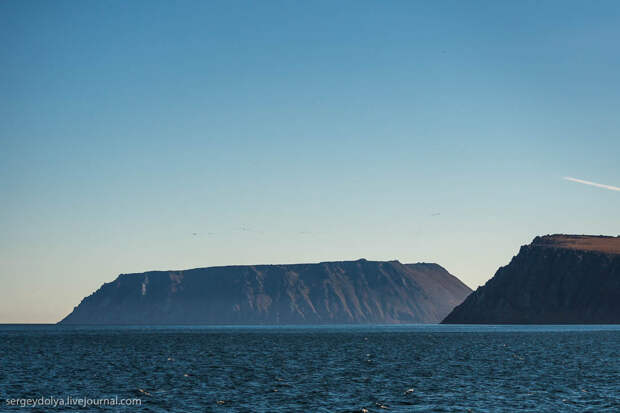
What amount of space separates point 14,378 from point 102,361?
24903 millimetres

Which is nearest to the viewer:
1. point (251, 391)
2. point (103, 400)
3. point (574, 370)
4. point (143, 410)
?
point (143, 410)

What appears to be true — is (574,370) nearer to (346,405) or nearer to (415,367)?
(415,367)

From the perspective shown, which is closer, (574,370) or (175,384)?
(175,384)

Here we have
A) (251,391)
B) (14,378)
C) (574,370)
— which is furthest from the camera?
(574,370)

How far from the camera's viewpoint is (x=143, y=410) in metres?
44.8

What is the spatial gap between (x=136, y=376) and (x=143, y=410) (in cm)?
2320

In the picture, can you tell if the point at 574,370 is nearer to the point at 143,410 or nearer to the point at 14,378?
the point at 143,410

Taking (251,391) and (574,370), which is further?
(574,370)

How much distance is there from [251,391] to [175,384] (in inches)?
320

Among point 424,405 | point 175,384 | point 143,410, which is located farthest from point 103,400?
point 424,405

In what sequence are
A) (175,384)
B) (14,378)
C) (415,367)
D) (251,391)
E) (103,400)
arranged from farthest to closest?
(415,367) < (14,378) < (175,384) < (251,391) < (103,400)

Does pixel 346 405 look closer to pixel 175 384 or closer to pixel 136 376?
pixel 175 384

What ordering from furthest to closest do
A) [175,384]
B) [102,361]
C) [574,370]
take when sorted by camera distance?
[102,361], [574,370], [175,384]

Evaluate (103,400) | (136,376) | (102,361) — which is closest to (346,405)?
(103,400)
